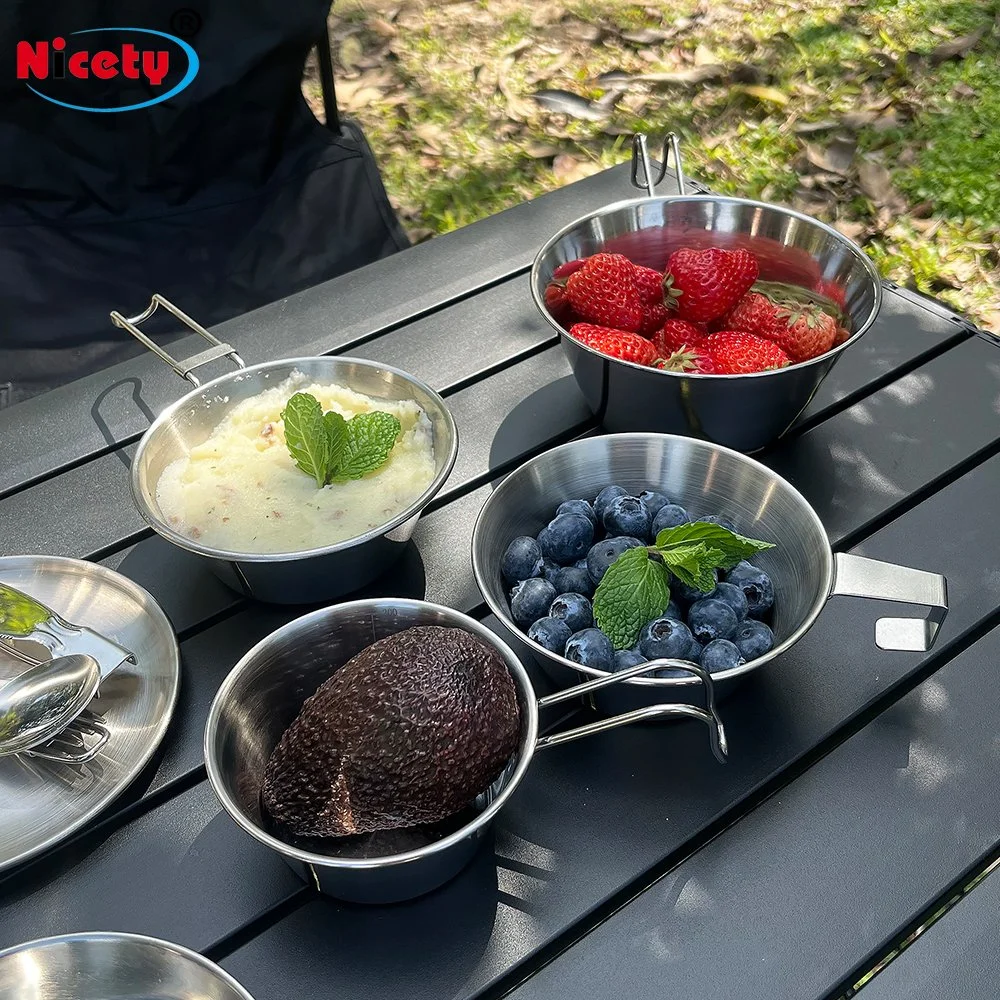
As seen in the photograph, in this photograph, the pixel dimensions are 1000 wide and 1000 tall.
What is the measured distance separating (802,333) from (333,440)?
61cm

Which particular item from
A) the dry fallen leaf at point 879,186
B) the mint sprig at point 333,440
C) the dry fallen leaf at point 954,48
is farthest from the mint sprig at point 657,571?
the dry fallen leaf at point 954,48

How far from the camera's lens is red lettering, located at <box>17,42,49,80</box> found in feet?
6.74

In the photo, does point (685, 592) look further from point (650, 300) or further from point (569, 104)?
point (569, 104)

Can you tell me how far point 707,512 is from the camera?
119 centimetres

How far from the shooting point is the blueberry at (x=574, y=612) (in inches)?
40.0

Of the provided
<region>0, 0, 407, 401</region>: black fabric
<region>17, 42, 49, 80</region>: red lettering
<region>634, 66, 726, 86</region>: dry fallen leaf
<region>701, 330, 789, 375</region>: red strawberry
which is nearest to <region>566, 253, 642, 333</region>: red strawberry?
<region>701, 330, 789, 375</region>: red strawberry

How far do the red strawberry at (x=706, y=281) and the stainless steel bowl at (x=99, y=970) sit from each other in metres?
0.99

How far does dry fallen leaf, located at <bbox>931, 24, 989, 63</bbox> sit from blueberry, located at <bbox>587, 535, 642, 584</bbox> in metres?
2.81

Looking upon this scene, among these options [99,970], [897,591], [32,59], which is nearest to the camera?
[99,970]

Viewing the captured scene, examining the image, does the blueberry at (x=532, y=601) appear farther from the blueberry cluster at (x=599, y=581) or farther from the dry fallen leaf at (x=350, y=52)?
the dry fallen leaf at (x=350, y=52)

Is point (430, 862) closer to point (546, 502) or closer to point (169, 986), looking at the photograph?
point (169, 986)

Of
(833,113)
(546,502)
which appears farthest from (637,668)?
(833,113)

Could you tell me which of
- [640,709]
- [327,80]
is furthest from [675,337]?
[327,80]

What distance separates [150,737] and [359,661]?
286 millimetres
